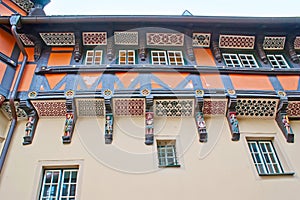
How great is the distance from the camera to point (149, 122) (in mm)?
6613

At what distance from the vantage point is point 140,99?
6.75 meters

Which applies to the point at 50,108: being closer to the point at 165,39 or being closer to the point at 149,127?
the point at 149,127

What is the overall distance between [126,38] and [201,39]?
221 cm

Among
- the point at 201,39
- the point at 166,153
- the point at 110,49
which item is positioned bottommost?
the point at 166,153

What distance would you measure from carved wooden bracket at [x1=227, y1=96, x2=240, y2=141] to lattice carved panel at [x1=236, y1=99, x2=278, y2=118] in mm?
206

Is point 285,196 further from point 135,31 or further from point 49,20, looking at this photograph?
point 49,20

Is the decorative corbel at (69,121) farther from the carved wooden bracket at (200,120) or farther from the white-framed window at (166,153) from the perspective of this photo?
the carved wooden bracket at (200,120)

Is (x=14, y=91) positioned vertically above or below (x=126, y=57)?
below

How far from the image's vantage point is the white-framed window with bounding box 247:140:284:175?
627 centimetres

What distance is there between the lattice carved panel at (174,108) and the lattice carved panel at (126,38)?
7.81ft

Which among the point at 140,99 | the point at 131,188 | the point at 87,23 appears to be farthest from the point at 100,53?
the point at 131,188

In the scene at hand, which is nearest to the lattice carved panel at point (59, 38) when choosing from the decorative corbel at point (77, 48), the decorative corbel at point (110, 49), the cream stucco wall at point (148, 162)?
the decorative corbel at point (77, 48)

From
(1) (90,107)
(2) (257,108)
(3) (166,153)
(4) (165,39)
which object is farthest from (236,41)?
(1) (90,107)

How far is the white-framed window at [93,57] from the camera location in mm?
7839
